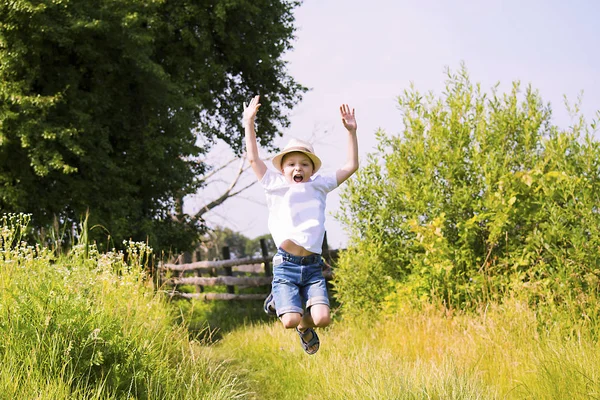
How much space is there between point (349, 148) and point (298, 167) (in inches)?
18.1

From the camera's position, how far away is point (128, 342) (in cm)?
502

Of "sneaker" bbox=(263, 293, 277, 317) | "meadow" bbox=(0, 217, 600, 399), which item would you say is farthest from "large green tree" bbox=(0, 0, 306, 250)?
"sneaker" bbox=(263, 293, 277, 317)

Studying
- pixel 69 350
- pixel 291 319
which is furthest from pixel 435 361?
pixel 69 350

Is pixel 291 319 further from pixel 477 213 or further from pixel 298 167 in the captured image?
pixel 477 213

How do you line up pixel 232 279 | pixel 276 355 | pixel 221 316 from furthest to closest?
pixel 232 279, pixel 221 316, pixel 276 355

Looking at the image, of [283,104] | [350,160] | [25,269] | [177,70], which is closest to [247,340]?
[25,269]

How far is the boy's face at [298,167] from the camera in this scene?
4.57m

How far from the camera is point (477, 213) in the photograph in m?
7.83

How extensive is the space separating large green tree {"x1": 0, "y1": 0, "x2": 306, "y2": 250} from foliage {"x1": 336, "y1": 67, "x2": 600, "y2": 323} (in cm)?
528

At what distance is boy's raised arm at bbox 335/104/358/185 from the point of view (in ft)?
15.4

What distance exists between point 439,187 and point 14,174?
778 cm

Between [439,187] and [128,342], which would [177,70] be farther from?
[128,342]

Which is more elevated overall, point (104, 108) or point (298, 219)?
point (104, 108)

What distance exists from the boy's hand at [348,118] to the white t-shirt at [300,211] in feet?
1.40
